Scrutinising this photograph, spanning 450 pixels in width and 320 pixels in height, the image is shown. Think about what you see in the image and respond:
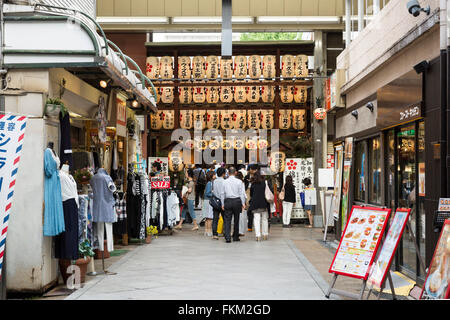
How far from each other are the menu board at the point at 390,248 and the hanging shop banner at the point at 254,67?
617 inches

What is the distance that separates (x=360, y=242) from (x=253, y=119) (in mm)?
15869

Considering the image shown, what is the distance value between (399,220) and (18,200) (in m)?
5.42

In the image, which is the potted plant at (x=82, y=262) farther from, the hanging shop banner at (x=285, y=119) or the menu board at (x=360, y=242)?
the hanging shop banner at (x=285, y=119)

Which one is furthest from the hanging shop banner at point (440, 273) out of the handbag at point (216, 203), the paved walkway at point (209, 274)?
the handbag at point (216, 203)

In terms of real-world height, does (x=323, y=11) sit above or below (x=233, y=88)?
above

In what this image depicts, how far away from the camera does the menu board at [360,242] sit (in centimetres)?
743

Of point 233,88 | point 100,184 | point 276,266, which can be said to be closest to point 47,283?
point 100,184

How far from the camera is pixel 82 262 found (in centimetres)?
898

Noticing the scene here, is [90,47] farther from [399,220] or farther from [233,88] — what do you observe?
[233,88]

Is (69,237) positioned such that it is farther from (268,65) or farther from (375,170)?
(268,65)

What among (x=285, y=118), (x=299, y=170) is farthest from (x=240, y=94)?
(x=299, y=170)

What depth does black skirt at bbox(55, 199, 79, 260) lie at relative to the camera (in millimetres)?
8594

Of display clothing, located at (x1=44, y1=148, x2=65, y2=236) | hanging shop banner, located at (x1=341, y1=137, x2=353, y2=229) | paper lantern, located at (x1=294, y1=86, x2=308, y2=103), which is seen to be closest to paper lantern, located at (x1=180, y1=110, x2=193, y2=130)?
paper lantern, located at (x1=294, y1=86, x2=308, y2=103)

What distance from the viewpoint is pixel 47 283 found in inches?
332
